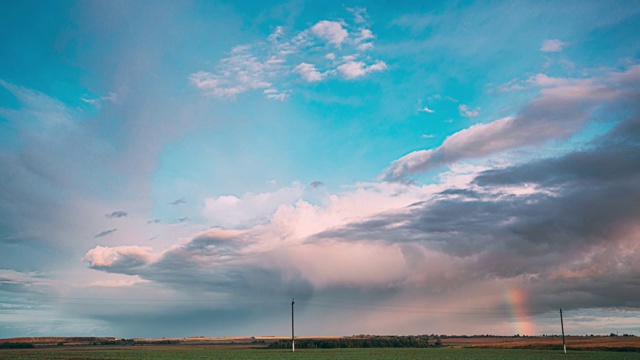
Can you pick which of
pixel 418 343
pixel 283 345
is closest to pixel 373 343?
pixel 418 343

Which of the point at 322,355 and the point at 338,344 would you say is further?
the point at 338,344

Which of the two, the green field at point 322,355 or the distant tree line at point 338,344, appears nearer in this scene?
the green field at point 322,355

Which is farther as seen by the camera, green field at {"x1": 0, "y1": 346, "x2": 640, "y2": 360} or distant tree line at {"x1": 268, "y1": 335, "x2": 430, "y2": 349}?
distant tree line at {"x1": 268, "y1": 335, "x2": 430, "y2": 349}

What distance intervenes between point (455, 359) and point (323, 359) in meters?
24.6

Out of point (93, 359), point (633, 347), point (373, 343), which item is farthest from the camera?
point (373, 343)

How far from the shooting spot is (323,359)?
88312 millimetres

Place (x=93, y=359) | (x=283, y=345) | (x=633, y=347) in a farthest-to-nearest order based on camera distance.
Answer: (x=283, y=345), (x=633, y=347), (x=93, y=359)

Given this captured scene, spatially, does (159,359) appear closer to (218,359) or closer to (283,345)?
(218,359)

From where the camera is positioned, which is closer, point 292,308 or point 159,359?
point 159,359

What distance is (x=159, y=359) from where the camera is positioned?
302 feet

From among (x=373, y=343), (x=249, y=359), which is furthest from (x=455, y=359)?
(x=373, y=343)

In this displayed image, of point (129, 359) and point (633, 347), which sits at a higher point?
point (129, 359)

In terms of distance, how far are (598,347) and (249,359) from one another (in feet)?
344

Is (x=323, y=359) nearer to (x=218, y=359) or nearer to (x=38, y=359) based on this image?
(x=218, y=359)
